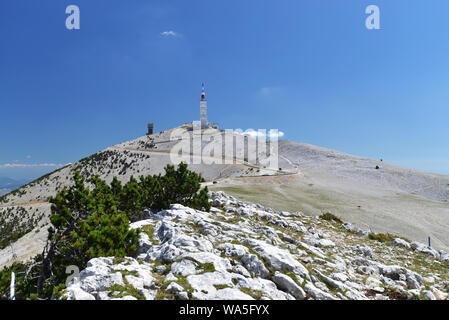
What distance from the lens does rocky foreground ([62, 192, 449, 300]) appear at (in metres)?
6.34

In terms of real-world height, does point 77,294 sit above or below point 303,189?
above

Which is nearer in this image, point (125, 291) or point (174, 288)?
point (125, 291)

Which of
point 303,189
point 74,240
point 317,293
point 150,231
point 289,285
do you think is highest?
point 74,240

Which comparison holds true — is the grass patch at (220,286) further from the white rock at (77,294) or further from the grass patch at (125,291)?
the white rock at (77,294)

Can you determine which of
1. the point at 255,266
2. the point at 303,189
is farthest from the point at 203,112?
the point at 255,266

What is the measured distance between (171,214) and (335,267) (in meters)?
8.70

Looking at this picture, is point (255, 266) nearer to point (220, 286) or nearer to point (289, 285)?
point (289, 285)

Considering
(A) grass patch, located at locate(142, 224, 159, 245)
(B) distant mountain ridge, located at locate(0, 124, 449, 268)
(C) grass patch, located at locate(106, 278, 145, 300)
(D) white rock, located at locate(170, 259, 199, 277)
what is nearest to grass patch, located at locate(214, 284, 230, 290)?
(D) white rock, located at locate(170, 259, 199, 277)

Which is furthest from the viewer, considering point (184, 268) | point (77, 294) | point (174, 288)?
point (184, 268)

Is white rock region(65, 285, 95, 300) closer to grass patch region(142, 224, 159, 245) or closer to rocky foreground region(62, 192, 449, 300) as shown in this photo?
rocky foreground region(62, 192, 449, 300)

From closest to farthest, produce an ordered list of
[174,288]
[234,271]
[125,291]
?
[125,291]
[174,288]
[234,271]

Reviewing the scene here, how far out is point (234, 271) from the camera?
789cm

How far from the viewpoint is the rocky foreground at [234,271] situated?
6340mm
